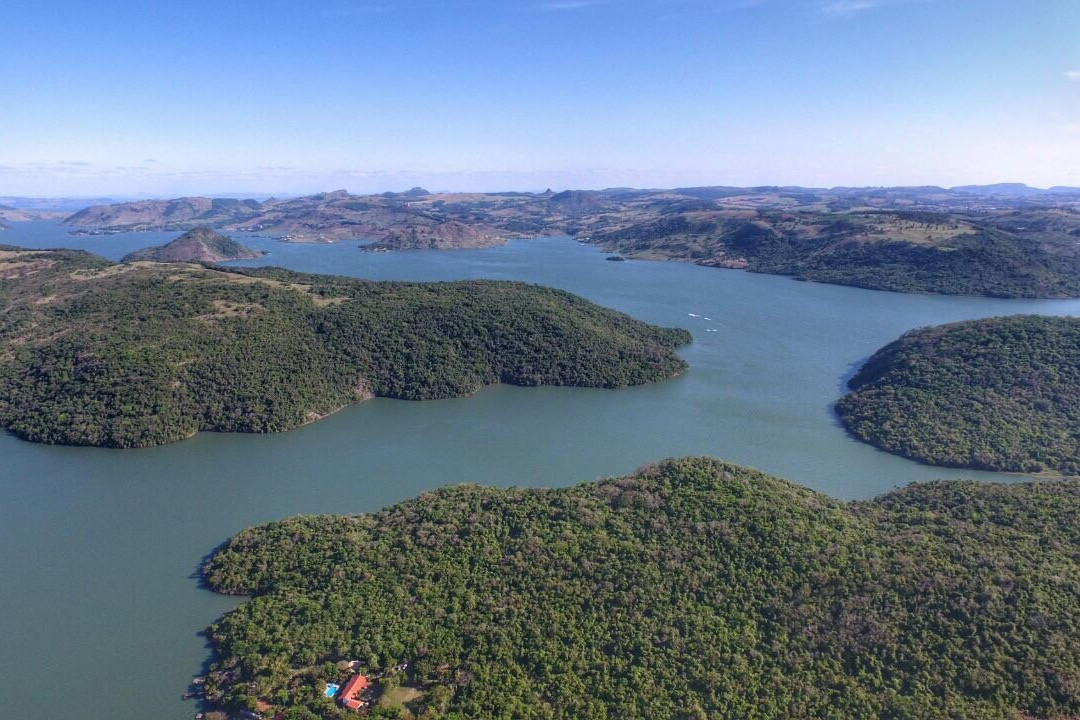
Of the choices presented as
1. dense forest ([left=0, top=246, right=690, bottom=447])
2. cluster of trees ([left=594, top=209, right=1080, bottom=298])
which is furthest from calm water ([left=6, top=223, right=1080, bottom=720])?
cluster of trees ([left=594, top=209, right=1080, bottom=298])

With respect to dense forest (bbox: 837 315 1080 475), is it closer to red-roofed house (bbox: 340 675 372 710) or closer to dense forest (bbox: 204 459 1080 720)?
dense forest (bbox: 204 459 1080 720)

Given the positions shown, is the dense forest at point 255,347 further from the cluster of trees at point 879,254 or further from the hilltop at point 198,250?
the hilltop at point 198,250

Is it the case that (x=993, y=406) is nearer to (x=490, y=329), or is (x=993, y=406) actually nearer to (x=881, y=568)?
(x=881, y=568)

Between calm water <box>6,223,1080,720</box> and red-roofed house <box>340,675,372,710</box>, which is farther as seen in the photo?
calm water <box>6,223,1080,720</box>

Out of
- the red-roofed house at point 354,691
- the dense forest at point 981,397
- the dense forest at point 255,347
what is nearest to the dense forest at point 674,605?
the red-roofed house at point 354,691

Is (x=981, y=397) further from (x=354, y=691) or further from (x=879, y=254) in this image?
(x=879, y=254)

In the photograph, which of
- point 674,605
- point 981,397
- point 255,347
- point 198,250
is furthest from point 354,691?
point 198,250
